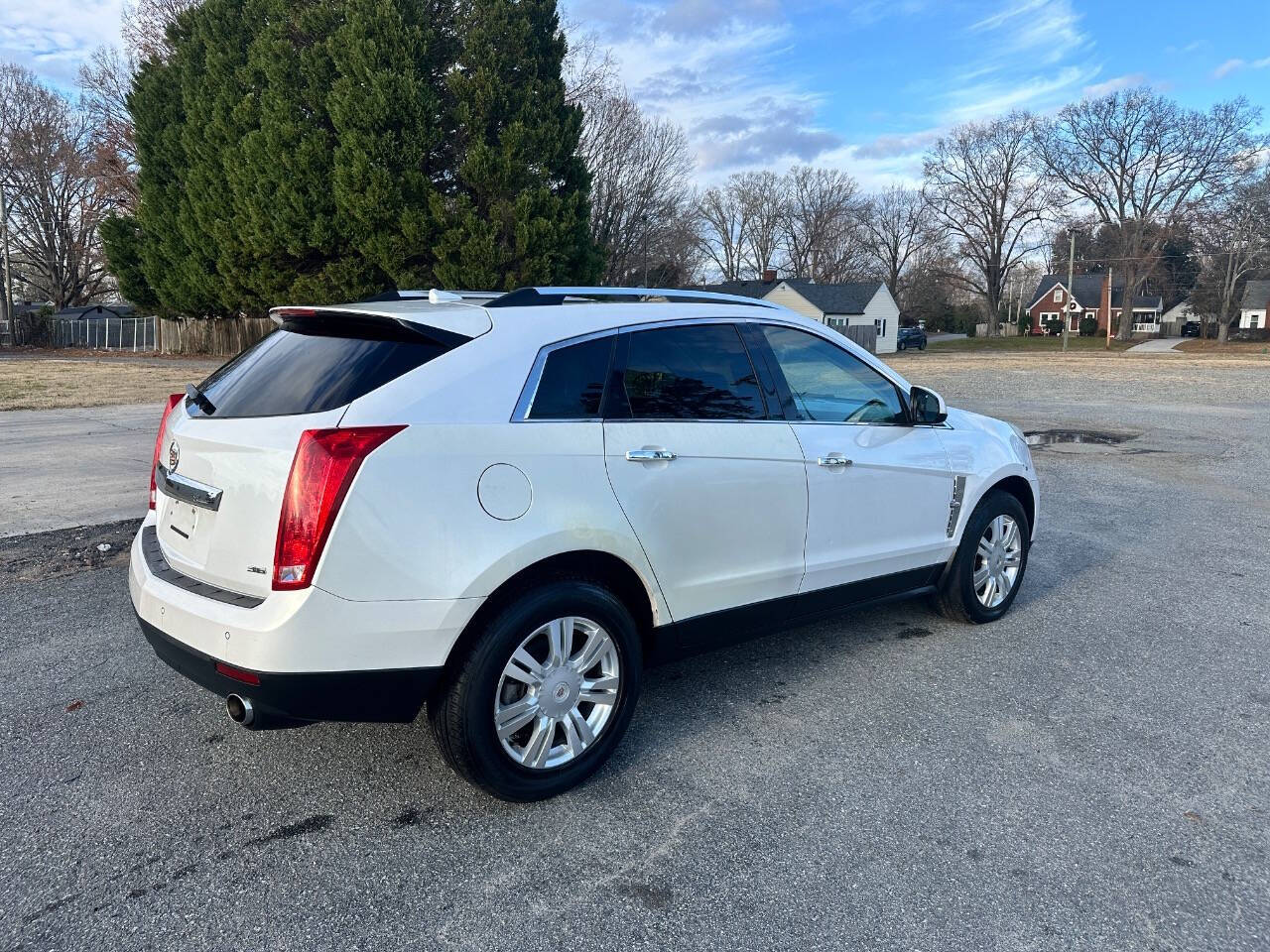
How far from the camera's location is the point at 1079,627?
4.79m

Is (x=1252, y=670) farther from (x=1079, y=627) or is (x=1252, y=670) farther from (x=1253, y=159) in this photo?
(x=1253, y=159)

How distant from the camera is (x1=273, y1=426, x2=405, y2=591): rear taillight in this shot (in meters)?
2.55

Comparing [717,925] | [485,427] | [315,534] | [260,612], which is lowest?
[717,925]

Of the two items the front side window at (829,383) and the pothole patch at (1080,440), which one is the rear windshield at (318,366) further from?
the pothole patch at (1080,440)

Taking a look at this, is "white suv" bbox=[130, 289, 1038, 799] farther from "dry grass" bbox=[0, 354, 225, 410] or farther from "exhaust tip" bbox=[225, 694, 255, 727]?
"dry grass" bbox=[0, 354, 225, 410]

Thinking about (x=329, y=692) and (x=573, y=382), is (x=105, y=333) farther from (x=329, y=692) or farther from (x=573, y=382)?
(x=329, y=692)

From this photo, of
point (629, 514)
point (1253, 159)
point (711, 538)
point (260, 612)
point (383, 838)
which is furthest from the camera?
point (1253, 159)

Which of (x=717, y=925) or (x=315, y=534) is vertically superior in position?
(x=315, y=534)

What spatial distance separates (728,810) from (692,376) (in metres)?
1.66

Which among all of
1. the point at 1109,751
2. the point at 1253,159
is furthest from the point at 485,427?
the point at 1253,159

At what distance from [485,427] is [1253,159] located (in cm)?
6706

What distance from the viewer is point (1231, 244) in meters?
61.2

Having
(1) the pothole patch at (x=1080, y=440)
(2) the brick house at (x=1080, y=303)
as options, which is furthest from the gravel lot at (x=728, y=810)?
(2) the brick house at (x=1080, y=303)

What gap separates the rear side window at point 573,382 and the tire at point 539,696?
0.60 metres
